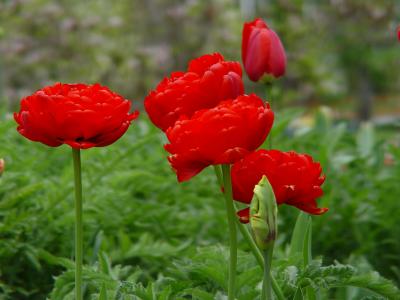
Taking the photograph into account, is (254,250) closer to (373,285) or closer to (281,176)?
(281,176)

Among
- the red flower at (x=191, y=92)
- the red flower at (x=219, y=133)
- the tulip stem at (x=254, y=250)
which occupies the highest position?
the red flower at (x=191, y=92)

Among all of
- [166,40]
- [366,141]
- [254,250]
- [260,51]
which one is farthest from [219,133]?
[166,40]

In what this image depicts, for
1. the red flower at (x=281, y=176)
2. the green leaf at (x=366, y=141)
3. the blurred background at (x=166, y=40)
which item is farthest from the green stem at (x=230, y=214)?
the blurred background at (x=166, y=40)

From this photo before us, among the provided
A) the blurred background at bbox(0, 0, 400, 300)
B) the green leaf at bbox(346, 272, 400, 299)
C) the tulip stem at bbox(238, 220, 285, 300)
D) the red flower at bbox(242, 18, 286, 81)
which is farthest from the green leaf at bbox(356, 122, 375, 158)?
the tulip stem at bbox(238, 220, 285, 300)

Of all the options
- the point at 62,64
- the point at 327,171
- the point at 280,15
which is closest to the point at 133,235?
the point at 327,171

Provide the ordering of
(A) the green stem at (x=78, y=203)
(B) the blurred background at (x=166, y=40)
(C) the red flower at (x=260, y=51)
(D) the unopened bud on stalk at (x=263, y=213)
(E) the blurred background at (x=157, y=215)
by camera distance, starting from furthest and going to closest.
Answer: (B) the blurred background at (x=166, y=40), (C) the red flower at (x=260, y=51), (E) the blurred background at (x=157, y=215), (A) the green stem at (x=78, y=203), (D) the unopened bud on stalk at (x=263, y=213)

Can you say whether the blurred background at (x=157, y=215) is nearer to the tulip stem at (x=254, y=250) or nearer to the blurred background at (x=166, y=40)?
the tulip stem at (x=254, y=250)

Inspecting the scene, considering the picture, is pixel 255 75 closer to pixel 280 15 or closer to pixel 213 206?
pixel 213 206
